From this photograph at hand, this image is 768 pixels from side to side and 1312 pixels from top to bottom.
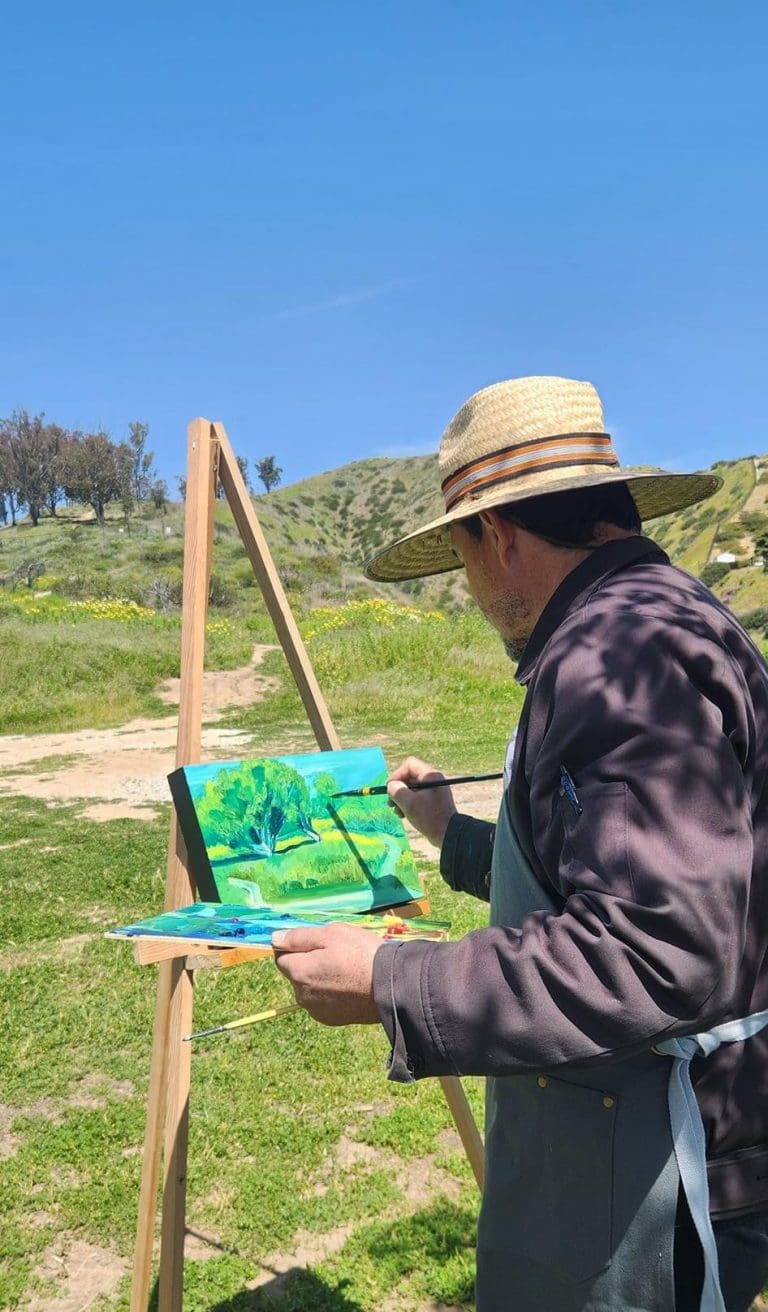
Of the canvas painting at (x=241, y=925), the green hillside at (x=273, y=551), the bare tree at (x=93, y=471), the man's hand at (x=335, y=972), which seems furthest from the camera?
the bare tree at (x=93, y=471)

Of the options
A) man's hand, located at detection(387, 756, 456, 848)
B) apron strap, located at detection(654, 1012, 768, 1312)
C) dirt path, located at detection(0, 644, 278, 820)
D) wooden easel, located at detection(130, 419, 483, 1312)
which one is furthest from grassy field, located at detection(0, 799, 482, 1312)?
dirt path, located at detection(0, 644, 278, 820)

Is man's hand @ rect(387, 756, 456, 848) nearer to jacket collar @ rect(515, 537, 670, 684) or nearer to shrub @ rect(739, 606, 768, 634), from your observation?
jacket collar @ rect(515, 537, 670, 684)

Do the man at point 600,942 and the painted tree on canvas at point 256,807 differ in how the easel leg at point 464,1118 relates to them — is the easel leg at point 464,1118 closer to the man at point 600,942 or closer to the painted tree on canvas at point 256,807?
the painted tree on canvas at point 256,807

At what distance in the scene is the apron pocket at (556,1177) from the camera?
1.38 metres

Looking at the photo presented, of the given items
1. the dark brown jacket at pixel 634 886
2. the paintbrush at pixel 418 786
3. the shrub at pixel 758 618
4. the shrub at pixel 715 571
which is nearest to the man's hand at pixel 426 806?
the paintbrush at pixel 418 786

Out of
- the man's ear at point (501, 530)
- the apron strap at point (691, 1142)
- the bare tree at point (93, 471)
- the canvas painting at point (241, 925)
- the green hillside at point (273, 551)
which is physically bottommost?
the apron strap at point (691, 1142)

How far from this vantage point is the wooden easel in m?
2.41

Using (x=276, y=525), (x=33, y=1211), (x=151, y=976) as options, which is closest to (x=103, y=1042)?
(x=151, y=976)

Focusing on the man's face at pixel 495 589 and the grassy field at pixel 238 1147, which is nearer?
the man's face at pixel 495 589

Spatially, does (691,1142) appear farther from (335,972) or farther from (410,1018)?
(335,972)

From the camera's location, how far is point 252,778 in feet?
8.75

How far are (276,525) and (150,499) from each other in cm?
889

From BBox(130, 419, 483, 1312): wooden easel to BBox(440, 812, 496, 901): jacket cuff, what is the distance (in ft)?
1.94

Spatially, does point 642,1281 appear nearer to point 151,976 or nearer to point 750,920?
point 750,920
